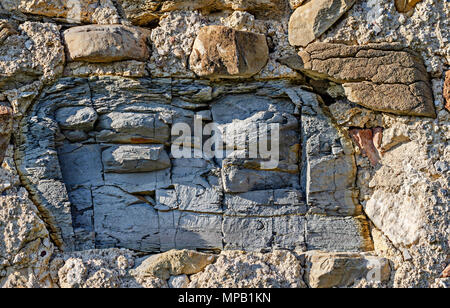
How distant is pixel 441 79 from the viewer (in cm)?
401

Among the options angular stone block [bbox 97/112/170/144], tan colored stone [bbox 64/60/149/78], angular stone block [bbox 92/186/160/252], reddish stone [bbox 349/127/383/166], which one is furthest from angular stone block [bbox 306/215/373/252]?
tan colored stone [bbox 64/60/149/78]

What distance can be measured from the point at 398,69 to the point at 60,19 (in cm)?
234

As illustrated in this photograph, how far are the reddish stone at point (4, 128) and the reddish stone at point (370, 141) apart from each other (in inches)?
91.1

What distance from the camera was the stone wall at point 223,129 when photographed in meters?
3.93

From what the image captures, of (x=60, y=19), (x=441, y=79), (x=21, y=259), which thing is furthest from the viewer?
(x=60, y=19)

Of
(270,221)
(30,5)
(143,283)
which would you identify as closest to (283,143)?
(270,221)

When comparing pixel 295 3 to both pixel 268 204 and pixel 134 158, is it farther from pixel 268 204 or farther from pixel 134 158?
pixel 134 158

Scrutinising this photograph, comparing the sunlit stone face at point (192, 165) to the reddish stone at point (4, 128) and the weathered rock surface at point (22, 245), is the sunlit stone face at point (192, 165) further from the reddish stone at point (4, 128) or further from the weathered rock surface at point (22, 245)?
the weathered rock surface at point (22, 245)

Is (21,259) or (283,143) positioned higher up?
(283,143)

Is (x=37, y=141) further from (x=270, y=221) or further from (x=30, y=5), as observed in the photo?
(x=270, y=221)

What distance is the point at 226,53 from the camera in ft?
13.4

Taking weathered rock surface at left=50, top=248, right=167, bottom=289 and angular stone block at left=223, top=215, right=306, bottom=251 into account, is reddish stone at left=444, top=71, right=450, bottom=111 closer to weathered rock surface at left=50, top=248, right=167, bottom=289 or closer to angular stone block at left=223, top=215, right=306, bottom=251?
angular stone block at left=223, top=215, right=306, bottom=251

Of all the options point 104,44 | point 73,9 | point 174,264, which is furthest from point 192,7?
point 174,264

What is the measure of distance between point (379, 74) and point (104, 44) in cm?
184
